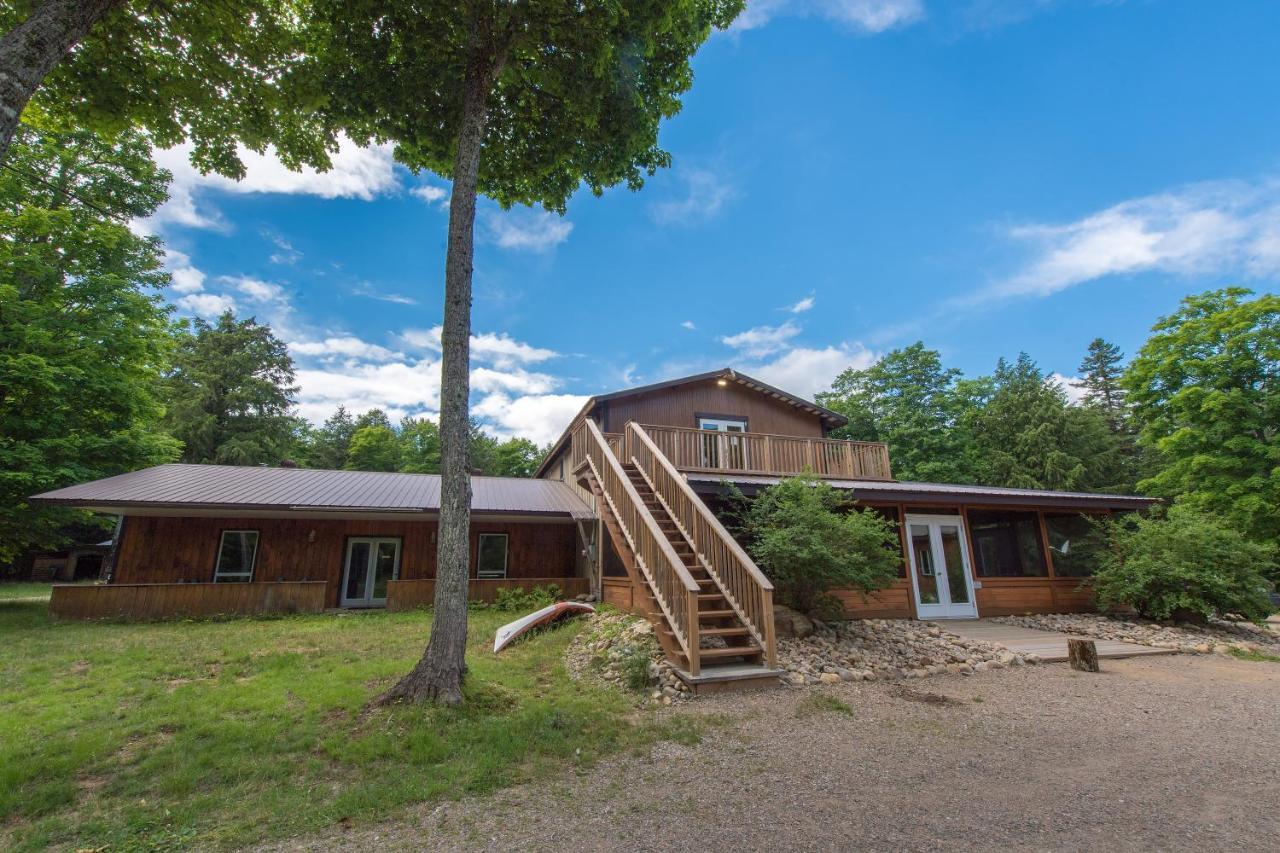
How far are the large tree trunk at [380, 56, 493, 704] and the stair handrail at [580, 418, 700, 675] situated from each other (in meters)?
2.47

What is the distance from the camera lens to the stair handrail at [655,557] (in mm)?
5754

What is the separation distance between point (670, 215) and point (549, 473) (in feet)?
34.0

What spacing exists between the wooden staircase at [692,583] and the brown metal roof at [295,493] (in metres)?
3.76

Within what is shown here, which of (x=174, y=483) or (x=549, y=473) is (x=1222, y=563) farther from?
(x=174, y=483)

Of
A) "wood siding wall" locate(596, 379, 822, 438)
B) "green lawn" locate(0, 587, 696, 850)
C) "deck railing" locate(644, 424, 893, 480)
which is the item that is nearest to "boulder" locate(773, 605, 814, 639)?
"green lawn" locate(0, 587, 696, 850)

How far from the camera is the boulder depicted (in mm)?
7547

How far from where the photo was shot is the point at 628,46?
7.05 metres

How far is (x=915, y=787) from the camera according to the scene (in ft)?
11.3

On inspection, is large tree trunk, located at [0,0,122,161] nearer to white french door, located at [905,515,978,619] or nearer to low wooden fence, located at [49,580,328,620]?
low wooden fence, located at [49,580,328,620]

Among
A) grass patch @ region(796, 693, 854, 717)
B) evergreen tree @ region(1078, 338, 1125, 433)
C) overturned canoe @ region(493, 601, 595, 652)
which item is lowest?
grass patch @ region(796, 693, 854, 717)

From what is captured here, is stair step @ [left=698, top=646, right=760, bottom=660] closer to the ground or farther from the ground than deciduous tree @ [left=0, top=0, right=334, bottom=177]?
closer to the ground

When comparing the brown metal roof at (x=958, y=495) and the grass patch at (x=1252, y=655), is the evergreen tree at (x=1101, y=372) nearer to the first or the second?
the brown metal roof at (x=958, y=495)

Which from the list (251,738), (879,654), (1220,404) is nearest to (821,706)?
(879,654)

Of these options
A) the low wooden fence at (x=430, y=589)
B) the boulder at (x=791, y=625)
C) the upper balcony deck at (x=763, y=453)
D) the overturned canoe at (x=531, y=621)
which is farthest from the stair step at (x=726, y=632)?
the low wooden fence at (x=430, y=589)
